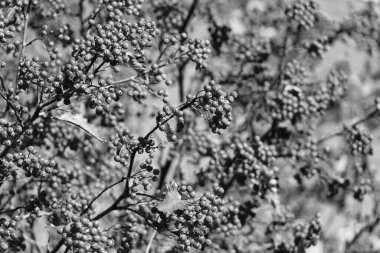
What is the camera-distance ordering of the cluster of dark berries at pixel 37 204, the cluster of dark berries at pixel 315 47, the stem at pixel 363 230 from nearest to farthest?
the cluster of dark berries at pixel 37 204 < the cluster of dark berries at pixel 315 47 < the stem at pixel 363 230

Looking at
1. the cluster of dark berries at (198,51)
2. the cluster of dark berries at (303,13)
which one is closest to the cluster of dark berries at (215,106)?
the cluster of dark berries at (198,51)

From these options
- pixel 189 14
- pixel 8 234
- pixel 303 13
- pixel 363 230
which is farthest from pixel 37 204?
pixel 363 230

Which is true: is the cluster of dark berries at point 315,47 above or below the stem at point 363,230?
above

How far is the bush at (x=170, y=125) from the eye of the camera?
458 centimetres

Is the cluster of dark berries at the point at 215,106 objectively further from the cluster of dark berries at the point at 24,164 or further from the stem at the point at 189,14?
the stem at the point at 189,14

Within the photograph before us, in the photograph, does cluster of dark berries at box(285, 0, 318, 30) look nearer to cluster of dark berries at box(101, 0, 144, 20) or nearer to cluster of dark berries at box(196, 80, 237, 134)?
cluster of dark berries at box(101, 0, 144, 20)

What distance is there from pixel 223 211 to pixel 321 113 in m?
2.12

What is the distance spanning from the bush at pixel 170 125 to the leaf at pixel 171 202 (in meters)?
0.01

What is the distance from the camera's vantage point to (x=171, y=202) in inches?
176

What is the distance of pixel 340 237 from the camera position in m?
10.8

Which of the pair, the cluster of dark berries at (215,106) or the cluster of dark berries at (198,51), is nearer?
the cluster of dark berries at (215,106)

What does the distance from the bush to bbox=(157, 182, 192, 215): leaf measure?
0.01m

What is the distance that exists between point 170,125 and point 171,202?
671 mm

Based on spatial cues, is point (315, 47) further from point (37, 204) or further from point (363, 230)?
point (37, 204)
